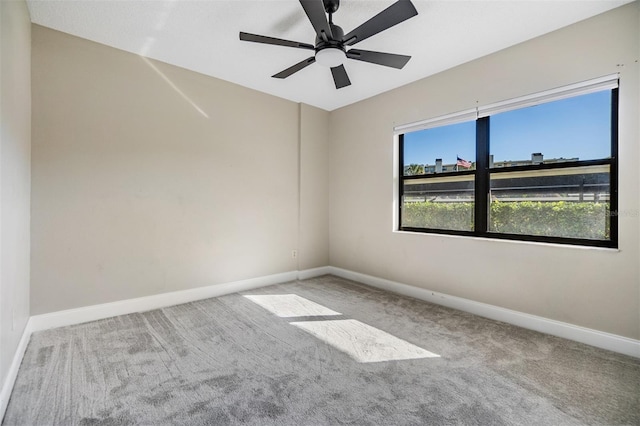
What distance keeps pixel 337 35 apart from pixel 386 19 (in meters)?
0.38

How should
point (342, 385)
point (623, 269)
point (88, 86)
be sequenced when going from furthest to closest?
point (88, 86) < point (623, 269) < point (342, 385)

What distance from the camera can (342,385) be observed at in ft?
6.17

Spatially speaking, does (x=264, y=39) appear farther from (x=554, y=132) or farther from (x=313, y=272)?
(x=313, y=272)

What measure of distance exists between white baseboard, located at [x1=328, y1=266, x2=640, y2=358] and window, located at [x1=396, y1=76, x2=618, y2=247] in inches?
28.5

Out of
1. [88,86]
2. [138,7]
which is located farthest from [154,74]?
[138,7]

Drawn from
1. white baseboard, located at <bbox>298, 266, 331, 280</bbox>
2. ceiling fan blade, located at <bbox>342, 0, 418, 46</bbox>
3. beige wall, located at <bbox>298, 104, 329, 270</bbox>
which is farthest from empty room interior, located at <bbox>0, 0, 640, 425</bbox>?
beige wall, located at <bbox>298, 104, 329, 270</bbox>

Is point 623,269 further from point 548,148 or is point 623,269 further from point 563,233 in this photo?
point 548,148

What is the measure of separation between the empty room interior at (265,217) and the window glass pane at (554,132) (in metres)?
0.02

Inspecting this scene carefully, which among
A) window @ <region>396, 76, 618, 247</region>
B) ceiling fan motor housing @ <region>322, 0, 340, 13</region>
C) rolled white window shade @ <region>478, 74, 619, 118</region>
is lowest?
window @ <region>396, 76, 618, 247</region>

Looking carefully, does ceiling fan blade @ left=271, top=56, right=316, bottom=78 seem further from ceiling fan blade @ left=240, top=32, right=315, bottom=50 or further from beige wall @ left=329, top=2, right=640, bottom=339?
beige wall @ left=329, top=2, right=640, bottom=339

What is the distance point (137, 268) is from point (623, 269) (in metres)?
4.35

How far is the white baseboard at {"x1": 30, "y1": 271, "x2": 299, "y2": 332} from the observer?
265 centimetres

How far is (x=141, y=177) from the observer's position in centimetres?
312

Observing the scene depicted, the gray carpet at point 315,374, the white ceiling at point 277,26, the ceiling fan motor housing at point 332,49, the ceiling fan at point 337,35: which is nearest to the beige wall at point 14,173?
the gray carpet at point 315,374
